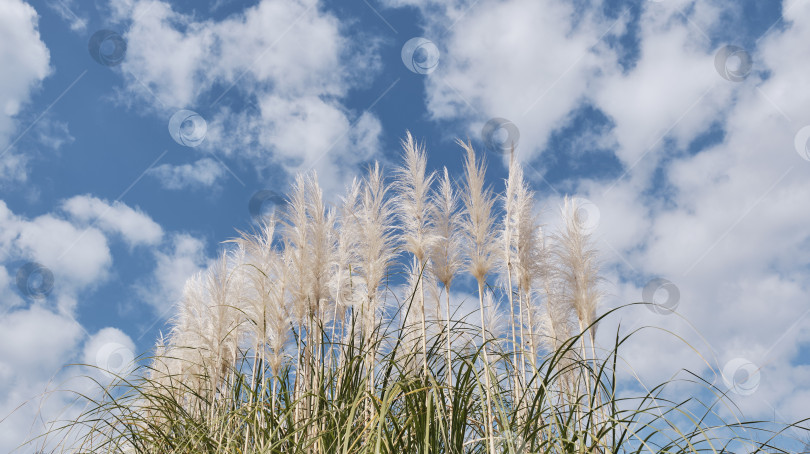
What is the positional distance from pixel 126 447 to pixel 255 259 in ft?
5.89

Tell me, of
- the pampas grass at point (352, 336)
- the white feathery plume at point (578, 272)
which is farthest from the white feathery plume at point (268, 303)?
the white feathery plume at point (578, 272)

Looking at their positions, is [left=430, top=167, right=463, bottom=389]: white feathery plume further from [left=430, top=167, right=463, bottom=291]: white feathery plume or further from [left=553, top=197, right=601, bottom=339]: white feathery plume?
[left=553, top=197, right=601, bottom=339]: white feathery plume

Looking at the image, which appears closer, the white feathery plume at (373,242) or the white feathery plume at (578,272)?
the white feathery plume at (373,242)

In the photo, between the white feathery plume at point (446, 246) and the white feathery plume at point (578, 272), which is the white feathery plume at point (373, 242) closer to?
the white feathery plume at point (446, 246)

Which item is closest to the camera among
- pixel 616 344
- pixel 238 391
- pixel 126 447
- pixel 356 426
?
pixel 616 344

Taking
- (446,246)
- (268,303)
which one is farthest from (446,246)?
(268,303)

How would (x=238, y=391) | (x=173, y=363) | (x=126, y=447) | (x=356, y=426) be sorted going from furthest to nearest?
1. (x=173, y=363)
2. (x=126, y=447)
3. (x=238, y=391)
4. (x=356, y=426)

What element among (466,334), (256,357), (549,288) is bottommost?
(256,357)

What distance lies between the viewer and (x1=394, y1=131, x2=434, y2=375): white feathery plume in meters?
4.37

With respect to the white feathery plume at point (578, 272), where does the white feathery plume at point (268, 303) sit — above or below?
below

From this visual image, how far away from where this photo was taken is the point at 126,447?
14.7 feet

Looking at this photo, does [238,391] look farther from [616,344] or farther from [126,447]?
[616,344]

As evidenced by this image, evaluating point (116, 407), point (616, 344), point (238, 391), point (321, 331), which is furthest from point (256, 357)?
point (616, 344)

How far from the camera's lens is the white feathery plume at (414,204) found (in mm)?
4367
